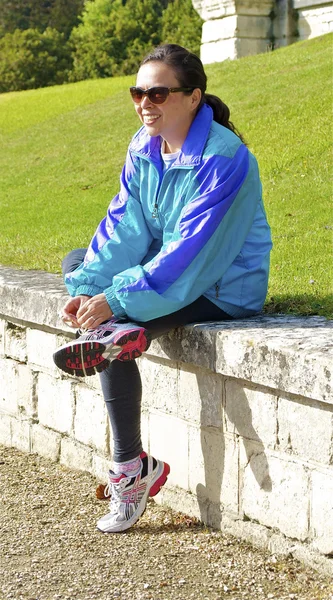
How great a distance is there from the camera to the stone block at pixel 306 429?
3051 mm

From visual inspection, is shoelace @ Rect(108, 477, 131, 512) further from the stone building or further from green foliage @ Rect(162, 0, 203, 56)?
green foliage @ Rect(162, 0, 203, 56)

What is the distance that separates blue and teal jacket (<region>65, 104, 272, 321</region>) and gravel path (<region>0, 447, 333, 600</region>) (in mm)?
934

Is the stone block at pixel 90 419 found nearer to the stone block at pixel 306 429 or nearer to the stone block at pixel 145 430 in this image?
the stone block at pixel 145 430

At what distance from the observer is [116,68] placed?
1204 inches

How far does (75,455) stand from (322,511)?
1.68m

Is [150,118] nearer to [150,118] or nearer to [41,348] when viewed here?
[150,118]

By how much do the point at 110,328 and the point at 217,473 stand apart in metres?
0.75

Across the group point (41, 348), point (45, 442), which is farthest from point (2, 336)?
point (45, 442)

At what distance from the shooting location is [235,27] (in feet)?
60.8

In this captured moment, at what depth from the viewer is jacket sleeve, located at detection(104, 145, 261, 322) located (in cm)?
344

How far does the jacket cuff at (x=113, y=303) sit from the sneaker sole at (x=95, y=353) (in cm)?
16

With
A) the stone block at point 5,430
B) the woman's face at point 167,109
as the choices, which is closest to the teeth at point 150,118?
the woman's face at point 167,109

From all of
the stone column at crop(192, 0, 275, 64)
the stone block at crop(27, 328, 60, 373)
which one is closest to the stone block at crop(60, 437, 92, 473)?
the stone block at crop(27, 328, 60, 373)

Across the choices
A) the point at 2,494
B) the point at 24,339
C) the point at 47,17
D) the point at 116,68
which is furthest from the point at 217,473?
the point at 47,17
